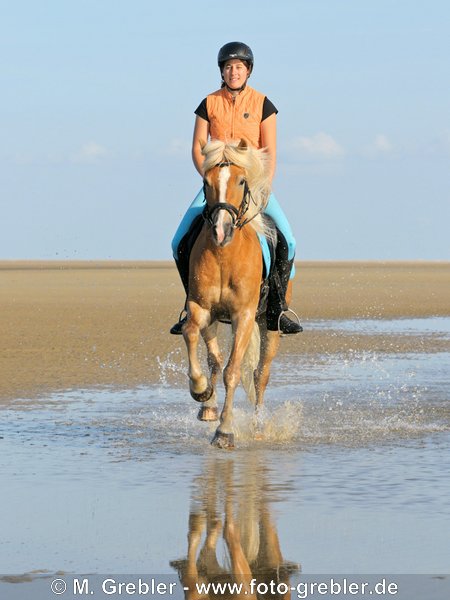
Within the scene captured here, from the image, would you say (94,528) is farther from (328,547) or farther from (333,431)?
(333,431)

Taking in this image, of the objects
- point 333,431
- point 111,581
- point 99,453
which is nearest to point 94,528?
point 111,581

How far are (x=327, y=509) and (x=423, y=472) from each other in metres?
1.60

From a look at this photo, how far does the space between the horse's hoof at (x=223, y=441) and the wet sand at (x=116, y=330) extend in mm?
4393

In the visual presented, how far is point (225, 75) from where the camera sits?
11.1m

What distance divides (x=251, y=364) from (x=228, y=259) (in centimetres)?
205

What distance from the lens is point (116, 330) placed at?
25.0 m

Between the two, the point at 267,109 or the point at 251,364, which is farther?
the point at 251,364

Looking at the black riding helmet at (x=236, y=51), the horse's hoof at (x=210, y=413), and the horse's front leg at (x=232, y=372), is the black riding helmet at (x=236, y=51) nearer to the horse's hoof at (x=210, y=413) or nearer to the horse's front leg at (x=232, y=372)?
the horse's front leg at (x=232, y=372)

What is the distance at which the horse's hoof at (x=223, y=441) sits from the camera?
10312 millimetres

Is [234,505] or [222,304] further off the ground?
[222,304]

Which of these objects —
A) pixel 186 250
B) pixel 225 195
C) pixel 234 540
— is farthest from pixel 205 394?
pixel 234 540

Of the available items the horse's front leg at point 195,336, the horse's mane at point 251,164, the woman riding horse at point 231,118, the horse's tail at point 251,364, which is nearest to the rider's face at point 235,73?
the woman riding horse at point 231,118

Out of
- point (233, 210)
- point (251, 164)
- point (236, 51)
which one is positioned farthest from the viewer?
point (236, 51)

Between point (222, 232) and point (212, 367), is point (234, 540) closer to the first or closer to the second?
point (222, 232)
